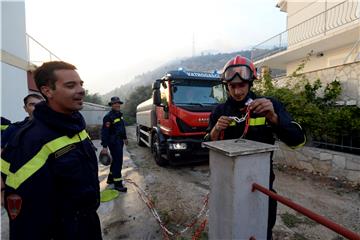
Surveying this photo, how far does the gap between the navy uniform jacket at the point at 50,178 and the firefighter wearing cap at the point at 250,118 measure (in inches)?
42.6

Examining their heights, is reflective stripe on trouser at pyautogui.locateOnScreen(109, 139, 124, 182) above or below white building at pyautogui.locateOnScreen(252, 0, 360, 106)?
below

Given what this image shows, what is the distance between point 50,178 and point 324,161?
5926 millimetres

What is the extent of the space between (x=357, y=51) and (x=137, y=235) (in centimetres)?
1034

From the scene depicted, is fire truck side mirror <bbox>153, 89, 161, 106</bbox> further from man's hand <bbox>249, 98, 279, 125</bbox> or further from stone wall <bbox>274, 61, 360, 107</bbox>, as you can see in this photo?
man's hand <bbox>249, 98, 279, 125</bbox>

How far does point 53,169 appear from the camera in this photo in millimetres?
1312

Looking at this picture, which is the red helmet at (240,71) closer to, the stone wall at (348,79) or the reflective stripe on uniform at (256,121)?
the reflective stripe on uniform at (256,121)

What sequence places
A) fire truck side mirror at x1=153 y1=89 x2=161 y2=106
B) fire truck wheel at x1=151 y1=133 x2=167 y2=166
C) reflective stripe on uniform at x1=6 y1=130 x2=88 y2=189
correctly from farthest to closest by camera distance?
fire truck wheel at x1=151 y1=133 x2=167 y2=166, fire truck side mirror at x1=153 y1=89 x2=161 y2=106, reflective stripe on uniform at x1=6 y1=130 x2=88 y2=189

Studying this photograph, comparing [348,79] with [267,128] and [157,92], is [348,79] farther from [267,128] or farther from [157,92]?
[267,128]

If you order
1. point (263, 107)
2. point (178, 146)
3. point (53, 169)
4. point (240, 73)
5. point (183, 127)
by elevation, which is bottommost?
point (178, 146)

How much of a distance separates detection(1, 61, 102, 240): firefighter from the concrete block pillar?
0.88 metres

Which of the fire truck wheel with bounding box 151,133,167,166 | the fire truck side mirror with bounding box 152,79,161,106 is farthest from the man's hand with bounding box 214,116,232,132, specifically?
the fire truck wheel with bounding box 151,133,167,166

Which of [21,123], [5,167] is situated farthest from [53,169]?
[21,123]

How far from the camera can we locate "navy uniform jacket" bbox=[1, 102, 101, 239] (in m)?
1.23

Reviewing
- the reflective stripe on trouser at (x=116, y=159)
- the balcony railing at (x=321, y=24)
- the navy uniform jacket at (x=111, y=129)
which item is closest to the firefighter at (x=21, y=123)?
the navy uniform jacket at (x=111, y=129)
